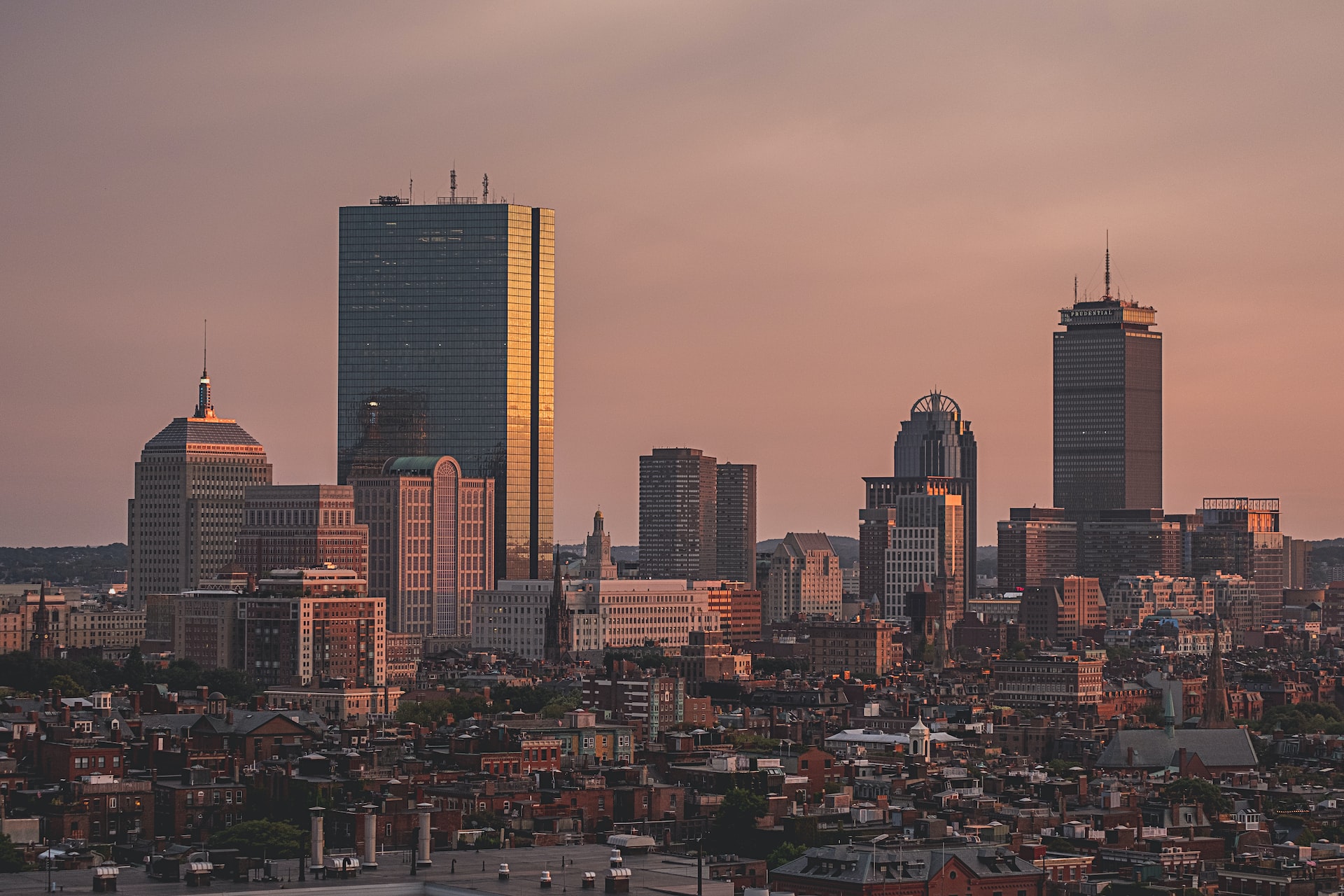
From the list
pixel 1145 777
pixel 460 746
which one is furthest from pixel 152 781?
pixel 1145 777

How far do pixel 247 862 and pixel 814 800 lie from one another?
49.0 metres

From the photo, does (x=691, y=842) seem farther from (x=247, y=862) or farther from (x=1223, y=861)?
(x=247, y=862)

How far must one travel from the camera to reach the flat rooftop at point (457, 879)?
92438 millimetres

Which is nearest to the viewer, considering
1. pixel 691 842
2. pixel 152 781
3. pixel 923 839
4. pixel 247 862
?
pixel 247 862

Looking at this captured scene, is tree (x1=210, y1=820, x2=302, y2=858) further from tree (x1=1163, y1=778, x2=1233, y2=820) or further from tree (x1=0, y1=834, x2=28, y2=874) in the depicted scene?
tree (x1=1163, y1=778, x2=1233, y2=820)

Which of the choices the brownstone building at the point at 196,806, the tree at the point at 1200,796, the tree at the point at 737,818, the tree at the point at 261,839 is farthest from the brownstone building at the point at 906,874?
the tree at the point at 1200,796

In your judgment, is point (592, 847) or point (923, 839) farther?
point (923, 839)

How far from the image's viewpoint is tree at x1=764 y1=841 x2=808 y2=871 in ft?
377

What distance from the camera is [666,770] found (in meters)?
154

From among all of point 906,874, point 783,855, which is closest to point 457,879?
point 906,874

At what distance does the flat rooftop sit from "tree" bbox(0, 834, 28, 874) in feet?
15.2

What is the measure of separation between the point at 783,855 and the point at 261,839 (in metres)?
21.8

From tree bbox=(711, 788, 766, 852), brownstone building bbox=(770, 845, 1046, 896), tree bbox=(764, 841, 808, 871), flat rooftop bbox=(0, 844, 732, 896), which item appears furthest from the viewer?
tree bbox=(711, 788, 766, 852)

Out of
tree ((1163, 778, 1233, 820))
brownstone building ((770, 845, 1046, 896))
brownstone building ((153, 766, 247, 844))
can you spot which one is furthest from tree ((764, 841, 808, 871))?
tree ((1163, 778, 1233, 820))
